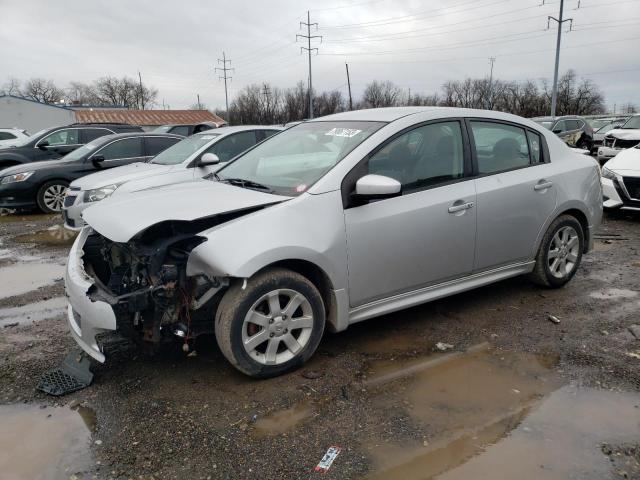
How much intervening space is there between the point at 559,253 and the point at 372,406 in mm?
2825

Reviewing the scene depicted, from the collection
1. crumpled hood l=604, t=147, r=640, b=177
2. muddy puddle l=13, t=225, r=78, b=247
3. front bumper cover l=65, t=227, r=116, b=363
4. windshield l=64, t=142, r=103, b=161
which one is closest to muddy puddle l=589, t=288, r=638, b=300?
crumpled hood l=604, t=147, r=640, b=177

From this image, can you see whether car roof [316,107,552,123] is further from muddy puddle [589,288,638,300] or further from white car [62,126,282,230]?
white car [62,126,282,230]

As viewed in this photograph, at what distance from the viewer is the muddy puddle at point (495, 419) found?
2.47m

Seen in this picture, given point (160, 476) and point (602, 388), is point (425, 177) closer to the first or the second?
point (602, 388)

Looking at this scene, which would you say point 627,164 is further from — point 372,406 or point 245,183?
point 372,406

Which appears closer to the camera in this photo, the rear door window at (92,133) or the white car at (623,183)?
the white car at (623,183)

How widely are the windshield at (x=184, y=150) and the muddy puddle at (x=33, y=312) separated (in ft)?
10.2

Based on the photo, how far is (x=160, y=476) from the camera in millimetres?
2422

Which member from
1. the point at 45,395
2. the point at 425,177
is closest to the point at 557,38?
the point at 425,177

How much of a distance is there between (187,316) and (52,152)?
36.0 feet

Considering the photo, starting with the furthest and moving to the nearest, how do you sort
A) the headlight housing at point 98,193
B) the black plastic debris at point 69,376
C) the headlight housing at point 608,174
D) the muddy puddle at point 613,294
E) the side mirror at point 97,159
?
the side mirror at point 97,159 → the headlight housing at point 608,174 → the headlight housing at point 98,193 → the muddy puddle at point 613,294 → the black plastic debris at point 69,376

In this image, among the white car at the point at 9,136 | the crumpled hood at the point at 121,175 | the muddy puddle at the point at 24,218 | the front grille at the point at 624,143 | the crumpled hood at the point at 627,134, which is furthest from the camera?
the white car at the point at 9,136

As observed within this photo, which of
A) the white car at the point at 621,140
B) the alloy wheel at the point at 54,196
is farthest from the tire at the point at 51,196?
the white car at the point at 621,140

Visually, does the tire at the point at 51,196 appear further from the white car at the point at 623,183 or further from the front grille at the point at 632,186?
the front grille at the point at 632,186
